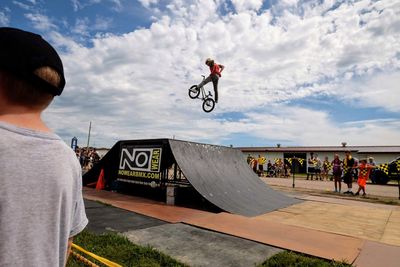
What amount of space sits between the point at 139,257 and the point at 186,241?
3.36 feet

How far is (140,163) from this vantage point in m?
9.97

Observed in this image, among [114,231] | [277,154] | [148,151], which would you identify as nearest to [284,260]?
[114,231]

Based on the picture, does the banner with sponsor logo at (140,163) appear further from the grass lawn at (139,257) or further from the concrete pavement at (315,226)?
the grass lawn at (139,257)

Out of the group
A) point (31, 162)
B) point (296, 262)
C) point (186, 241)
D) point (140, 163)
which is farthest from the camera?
point (140, 163)

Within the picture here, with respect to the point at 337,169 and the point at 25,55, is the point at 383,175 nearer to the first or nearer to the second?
the point at 337,169

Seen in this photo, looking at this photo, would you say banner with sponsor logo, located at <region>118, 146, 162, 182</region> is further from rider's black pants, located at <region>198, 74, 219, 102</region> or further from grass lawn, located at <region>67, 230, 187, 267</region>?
grass lawn, located at <region>67, 230, 187, 267</region>

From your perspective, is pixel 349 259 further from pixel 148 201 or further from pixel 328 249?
pixel 148 201

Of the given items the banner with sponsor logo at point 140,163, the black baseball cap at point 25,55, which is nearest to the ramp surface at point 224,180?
the banner with sponsor logo at point 140,163

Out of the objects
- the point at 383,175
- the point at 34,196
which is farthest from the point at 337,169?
the point at 34,196

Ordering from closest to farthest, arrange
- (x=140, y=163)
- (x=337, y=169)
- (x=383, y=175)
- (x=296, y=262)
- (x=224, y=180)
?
1. (x=296, y=262)
2. (x=224, y=180)
3. (x=140, y=163)
4. (x=337, y=169)
5. (x=383, y=175)

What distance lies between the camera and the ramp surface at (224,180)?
803cm

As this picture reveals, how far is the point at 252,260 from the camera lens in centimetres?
416

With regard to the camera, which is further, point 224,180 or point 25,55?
point 224,180

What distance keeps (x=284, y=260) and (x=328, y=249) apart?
106 cm
